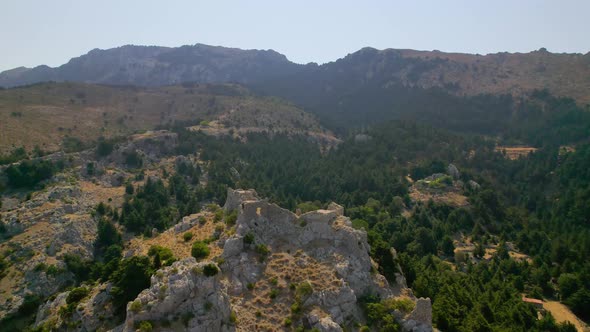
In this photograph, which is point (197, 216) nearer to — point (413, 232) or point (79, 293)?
point (79, 293)

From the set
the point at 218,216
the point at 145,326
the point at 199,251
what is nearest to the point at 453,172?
the point at 218,216

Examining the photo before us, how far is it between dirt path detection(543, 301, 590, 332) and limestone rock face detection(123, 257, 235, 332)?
5547 centimetres

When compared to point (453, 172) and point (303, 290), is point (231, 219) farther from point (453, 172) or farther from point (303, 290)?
point (453, 172)

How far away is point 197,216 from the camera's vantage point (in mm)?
56281

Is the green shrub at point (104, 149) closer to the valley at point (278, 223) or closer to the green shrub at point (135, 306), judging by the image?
the valley at point (278, 223)

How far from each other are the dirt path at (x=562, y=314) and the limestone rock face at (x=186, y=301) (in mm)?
55471

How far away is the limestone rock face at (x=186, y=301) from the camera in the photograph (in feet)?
111

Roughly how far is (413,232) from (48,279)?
223 feet

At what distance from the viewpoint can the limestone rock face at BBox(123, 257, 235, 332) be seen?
33.8 m

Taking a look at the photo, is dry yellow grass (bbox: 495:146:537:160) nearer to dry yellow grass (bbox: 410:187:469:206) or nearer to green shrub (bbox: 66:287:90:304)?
dry yellow grass (bbox: 410:187:469:206)

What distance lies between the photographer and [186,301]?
35219 mm

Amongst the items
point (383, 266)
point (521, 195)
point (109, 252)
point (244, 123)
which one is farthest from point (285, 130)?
point (383, 266)

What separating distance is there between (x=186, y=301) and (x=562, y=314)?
204 feet

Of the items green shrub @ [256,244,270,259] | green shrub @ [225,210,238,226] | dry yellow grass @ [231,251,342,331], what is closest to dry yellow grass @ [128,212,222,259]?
green shrub @ [225,210,238,226]
